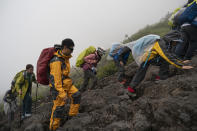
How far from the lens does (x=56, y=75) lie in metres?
2.88

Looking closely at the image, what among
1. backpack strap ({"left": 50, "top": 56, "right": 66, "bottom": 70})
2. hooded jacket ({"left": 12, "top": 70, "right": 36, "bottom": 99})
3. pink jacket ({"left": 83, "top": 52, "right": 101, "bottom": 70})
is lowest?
hooded jacket ({"left": 12, "top": 70, "right": 36, "bottom": 99})

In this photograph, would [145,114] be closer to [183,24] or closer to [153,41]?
[153,41]

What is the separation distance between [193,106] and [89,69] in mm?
3820

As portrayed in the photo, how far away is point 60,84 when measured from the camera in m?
2.91

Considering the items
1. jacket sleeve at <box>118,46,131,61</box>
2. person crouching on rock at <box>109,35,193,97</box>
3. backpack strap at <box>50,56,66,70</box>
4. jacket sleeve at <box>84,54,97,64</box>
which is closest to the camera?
backpack strap at <box>50,56,66,70</box>

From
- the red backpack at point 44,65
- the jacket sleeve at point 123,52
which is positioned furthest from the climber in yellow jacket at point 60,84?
the jacket sleeve at point 123,52

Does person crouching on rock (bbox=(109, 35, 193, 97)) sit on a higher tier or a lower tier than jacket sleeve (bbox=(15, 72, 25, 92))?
higher

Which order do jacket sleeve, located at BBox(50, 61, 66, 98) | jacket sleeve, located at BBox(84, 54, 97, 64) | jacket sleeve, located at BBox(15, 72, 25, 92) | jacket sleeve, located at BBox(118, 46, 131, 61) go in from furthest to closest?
jacket sleeve, located at BBox(84, 54, 97, 64), jacket sleeve, located at BBox(118, 46, 131, 61), jacket sleeve, located at BBox(15, 72, 25, 92), jacket sleeve, located at BBox(50, 61, 66, 98)

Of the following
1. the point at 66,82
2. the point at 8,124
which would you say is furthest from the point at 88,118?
the point at 8,124

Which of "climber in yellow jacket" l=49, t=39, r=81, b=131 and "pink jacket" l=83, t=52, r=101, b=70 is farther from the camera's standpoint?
"pink jacket" l=83, t=52, r=101, b=70

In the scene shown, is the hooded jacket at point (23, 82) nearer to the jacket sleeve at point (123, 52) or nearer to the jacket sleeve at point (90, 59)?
the jacket sleeve at point (90, 59)

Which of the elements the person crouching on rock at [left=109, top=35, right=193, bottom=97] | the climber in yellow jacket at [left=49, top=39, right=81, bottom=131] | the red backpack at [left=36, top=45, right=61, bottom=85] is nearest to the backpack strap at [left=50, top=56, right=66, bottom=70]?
the climber in yellow jacket at [left=49, top=39, right=81, bottom=131]

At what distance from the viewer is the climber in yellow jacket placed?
2883 mm

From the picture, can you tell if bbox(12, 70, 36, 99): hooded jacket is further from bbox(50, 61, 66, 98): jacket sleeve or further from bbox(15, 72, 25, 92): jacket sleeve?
bbox(50, 61, 66, 98): jacket sleeve
